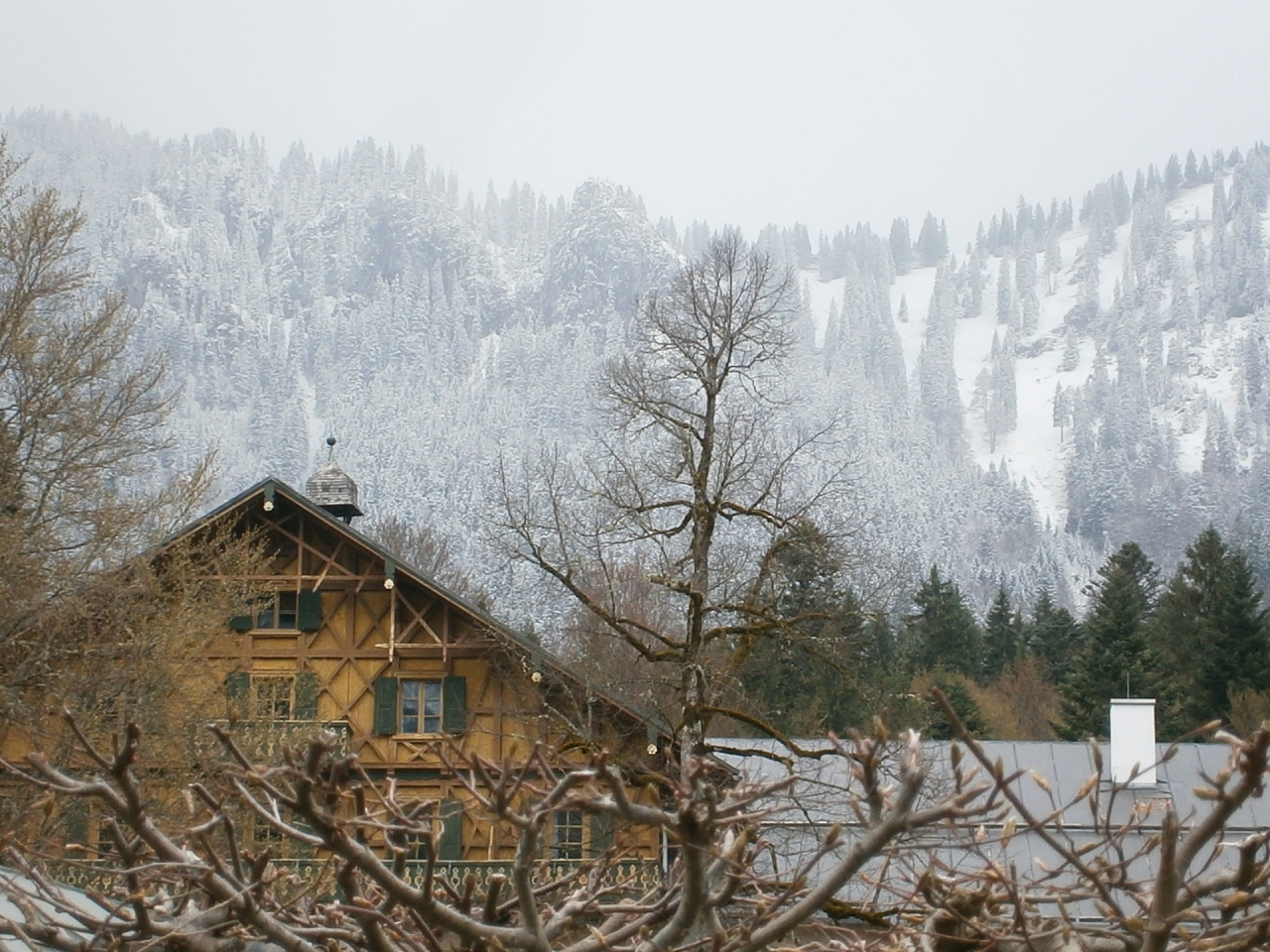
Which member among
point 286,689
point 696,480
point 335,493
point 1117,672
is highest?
point 335,493

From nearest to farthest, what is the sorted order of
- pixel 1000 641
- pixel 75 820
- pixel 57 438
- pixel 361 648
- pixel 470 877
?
1. pixel 470 877
2. pixel 75 820
3. pixel 57 438
4. pixel 361 648
5. pixel 1000 641

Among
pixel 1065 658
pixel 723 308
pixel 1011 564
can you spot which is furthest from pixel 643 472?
pixel 1011 564

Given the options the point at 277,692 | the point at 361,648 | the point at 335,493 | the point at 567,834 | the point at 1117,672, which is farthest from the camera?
the point at 1117,672

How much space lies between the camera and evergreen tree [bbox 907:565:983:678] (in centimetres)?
5944

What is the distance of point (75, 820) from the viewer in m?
20.0

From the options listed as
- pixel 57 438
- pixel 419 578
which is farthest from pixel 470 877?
pixel 419 578

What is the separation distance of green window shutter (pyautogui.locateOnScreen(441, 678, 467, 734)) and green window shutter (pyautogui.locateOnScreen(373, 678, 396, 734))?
0.72 m

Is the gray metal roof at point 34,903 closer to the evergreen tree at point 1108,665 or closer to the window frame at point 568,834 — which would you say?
the window frame at point 568,834

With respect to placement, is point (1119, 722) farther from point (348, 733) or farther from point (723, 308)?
point (348, 733)

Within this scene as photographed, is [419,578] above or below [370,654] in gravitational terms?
above

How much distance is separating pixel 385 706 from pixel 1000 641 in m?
43.0

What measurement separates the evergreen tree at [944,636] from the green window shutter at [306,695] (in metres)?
37.4

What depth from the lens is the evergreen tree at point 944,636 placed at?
59.4m

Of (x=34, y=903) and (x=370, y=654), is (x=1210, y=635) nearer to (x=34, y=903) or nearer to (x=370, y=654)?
(x=370, y=654)
